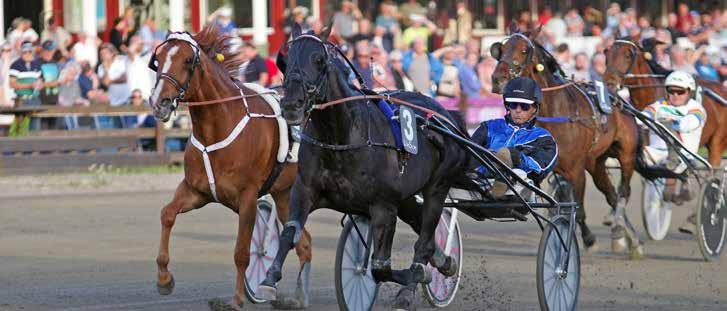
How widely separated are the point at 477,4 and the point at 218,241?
1698 cm

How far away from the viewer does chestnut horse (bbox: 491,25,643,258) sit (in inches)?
453

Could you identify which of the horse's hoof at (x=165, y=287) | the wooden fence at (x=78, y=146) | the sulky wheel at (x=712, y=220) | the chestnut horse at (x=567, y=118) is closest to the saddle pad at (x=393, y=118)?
the horse's hoof at (x=165, y=287)

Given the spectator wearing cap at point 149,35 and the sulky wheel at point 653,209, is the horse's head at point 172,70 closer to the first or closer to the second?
the sulky wheel at point 653,209

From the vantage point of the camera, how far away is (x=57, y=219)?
14.3 m

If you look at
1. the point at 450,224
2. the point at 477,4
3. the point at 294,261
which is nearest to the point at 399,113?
the point at 450,224

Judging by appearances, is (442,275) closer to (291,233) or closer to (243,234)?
(243,234)

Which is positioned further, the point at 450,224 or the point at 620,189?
the point at 620,189

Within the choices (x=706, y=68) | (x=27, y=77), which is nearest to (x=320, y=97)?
(x=27, y=77)

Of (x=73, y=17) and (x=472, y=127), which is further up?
(x=73, y=17)

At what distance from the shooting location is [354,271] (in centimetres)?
813

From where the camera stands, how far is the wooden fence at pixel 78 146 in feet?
56.7

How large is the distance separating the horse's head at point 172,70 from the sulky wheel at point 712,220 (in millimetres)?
4521

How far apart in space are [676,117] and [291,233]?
5.98m

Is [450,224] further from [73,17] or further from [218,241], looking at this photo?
[73,17]
